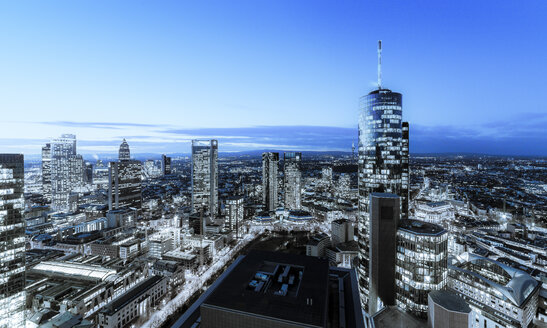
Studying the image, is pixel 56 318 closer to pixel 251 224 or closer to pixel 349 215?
pixel 251 224

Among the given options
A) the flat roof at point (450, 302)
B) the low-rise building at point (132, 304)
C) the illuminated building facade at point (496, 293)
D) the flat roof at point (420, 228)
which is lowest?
the low-rise building at point (132, 304)

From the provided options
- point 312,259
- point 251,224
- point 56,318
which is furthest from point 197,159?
point 312,259

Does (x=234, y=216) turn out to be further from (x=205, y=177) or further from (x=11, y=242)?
(x=11, y=242)

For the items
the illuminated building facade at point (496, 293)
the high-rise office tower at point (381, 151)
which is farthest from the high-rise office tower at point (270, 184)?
the illuminated building facade at point (496, 293)

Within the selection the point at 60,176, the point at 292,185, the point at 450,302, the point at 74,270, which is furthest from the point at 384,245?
the point at 60,176

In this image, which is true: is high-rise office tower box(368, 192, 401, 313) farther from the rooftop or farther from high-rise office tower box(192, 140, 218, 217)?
high-rise office tower box(192, 140, 218, 217)

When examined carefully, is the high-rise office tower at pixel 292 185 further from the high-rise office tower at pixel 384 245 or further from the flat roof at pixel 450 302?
the flat roof at pixel 450 302
